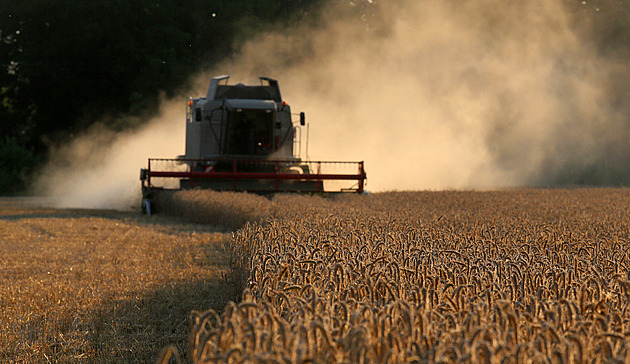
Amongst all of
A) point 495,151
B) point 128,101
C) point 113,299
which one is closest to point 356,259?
point 113,299

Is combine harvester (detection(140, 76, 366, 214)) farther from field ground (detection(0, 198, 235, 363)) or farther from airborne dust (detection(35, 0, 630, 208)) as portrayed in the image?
airborne dust (detection(35, 0, 630, 208))

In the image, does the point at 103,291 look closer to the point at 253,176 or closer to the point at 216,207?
the point at 216,207

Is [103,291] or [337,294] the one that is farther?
[103,291]

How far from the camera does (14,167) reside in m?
33.1

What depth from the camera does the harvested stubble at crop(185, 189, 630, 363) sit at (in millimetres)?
2906

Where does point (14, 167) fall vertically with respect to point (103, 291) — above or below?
above

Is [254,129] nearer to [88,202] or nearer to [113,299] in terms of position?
[88,202]

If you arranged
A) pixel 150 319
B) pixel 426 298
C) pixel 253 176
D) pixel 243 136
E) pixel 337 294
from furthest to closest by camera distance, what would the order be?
pixel 243 136, pixel 253 176, pixel 150 319, pixel 337 294, pixel 426 298

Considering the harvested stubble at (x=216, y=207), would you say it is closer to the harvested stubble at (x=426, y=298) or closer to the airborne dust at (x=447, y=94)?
the harvested stubble at (x=426, y=298)

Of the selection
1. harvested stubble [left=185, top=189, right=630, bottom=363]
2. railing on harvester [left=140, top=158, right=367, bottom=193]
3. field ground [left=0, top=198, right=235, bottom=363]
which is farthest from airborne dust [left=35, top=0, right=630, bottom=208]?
harvested stubble [left=185, top=189, right=630, bottom=363]

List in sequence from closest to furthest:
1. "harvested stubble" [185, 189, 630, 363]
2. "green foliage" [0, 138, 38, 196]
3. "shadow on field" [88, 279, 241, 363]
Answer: "harvested stubble" [185, 189, 630, 363] < "shadow on field" [88, 279, 241, 363] < "green foliage" [0, 138, 38, 196]

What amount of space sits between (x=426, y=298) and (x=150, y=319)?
3.16 meters

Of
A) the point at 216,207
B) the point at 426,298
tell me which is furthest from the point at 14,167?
the point at 426,298

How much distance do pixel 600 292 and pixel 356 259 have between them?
1.48m
